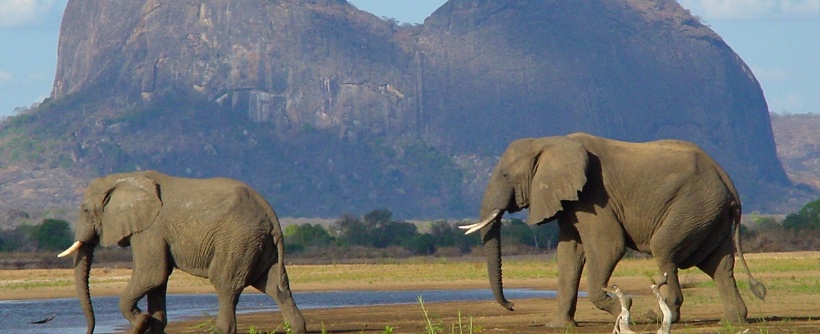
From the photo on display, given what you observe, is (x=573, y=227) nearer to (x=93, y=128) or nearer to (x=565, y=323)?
(x=565, y=323)

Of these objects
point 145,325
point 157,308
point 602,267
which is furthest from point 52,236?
point 602,267

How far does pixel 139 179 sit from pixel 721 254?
22.2ft

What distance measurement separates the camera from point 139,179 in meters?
18.3

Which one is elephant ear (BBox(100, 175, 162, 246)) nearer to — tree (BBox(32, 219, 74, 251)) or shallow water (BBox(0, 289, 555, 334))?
shallow water (BBox(0, 289, 555, 334))

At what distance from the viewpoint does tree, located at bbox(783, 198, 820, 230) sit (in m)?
64.0

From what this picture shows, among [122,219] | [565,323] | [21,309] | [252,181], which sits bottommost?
[252,181]

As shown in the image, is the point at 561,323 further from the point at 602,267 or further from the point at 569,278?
the point at 602,267

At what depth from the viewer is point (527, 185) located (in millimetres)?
17984

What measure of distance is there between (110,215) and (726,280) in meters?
7.09

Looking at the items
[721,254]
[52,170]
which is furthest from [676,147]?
[52,170]

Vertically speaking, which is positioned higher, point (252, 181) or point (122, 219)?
point (122, 219)

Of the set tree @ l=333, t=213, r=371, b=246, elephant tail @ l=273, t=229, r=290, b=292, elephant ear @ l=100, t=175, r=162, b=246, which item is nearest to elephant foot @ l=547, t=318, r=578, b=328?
elephant tail @ l=273, t=229, r=290, b=292

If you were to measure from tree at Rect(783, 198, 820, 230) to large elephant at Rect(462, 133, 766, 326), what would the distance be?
154ft

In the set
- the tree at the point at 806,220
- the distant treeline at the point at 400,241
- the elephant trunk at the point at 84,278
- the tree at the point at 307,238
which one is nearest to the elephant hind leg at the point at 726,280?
the elephant trunk at the point at 84,278
